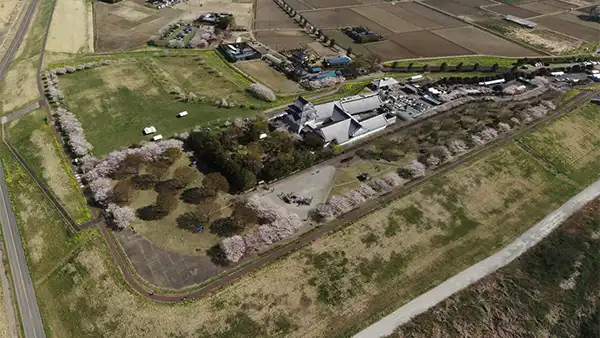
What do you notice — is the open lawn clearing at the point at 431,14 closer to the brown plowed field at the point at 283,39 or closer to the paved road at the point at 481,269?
the brown plowed field at the point at 283,39

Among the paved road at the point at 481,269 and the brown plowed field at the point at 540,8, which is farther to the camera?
the brown plowed field at the point at 540,8

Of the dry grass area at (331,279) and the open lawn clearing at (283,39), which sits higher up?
the open lawn clearing at (283,39)

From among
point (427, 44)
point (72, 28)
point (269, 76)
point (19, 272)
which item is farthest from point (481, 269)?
point (72, 28)

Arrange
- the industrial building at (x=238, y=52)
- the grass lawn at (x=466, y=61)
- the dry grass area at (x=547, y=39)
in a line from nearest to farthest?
1. the industrial building at (x=238, y=52)
2. the grass lawn at (x=466, y=61)
3. the dry grass area at (x=547, y=39)

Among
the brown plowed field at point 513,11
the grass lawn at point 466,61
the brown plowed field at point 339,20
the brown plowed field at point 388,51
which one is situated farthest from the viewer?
the brown plowed field at point 513,11

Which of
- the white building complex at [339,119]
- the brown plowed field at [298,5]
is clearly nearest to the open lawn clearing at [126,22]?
the brown plowed field at [298,5]

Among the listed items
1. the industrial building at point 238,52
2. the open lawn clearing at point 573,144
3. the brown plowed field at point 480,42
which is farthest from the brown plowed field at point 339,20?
the open lawn clearing at point 573,144

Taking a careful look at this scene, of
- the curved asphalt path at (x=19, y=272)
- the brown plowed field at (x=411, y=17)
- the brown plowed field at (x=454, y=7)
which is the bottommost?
the curved asphalt path at (x=19, y=272)
